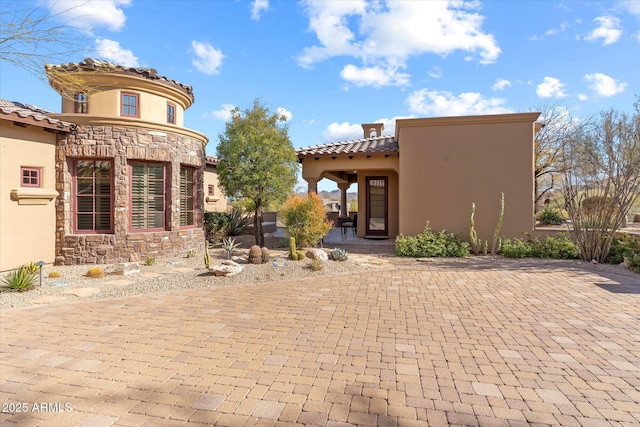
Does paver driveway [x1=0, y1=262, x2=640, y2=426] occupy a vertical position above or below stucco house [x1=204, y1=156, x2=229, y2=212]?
below

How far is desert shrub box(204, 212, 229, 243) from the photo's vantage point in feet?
43.5

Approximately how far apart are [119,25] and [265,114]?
21.6ft

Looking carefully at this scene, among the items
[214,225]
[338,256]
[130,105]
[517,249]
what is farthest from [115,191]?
[517,249]

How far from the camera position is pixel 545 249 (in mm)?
10922

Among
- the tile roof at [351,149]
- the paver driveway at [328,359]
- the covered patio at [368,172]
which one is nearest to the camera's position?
the paver driveway at [328,359]

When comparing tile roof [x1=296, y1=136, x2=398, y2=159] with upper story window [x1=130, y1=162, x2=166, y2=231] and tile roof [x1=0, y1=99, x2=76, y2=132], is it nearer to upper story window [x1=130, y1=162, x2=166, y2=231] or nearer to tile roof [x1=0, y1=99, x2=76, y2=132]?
upper story window [x1=130, y1=162, x2=166, y2=231]

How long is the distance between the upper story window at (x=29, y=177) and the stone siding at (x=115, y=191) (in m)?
0.46

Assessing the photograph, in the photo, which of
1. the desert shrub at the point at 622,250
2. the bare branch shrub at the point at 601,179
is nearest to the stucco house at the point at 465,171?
the bare branch shrub at the point at 601,179

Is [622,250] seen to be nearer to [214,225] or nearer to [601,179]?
[601,179]

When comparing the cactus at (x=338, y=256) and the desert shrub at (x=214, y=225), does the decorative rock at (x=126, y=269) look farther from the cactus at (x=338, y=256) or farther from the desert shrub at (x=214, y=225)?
the cactus at (x=338, y=256)

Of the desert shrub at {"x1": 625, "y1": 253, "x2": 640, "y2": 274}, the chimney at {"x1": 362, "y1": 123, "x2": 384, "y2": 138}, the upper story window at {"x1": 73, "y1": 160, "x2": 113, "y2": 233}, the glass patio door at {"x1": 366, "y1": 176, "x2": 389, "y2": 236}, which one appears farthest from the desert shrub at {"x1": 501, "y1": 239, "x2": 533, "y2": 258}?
the upper story window at {"x1": 73, "y1": 160, "x2": 113, "y2": 233}

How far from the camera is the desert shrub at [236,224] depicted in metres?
14.1

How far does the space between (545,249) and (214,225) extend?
12179mm

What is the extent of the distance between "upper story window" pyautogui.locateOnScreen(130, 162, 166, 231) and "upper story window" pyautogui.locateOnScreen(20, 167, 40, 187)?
221 centimetres
